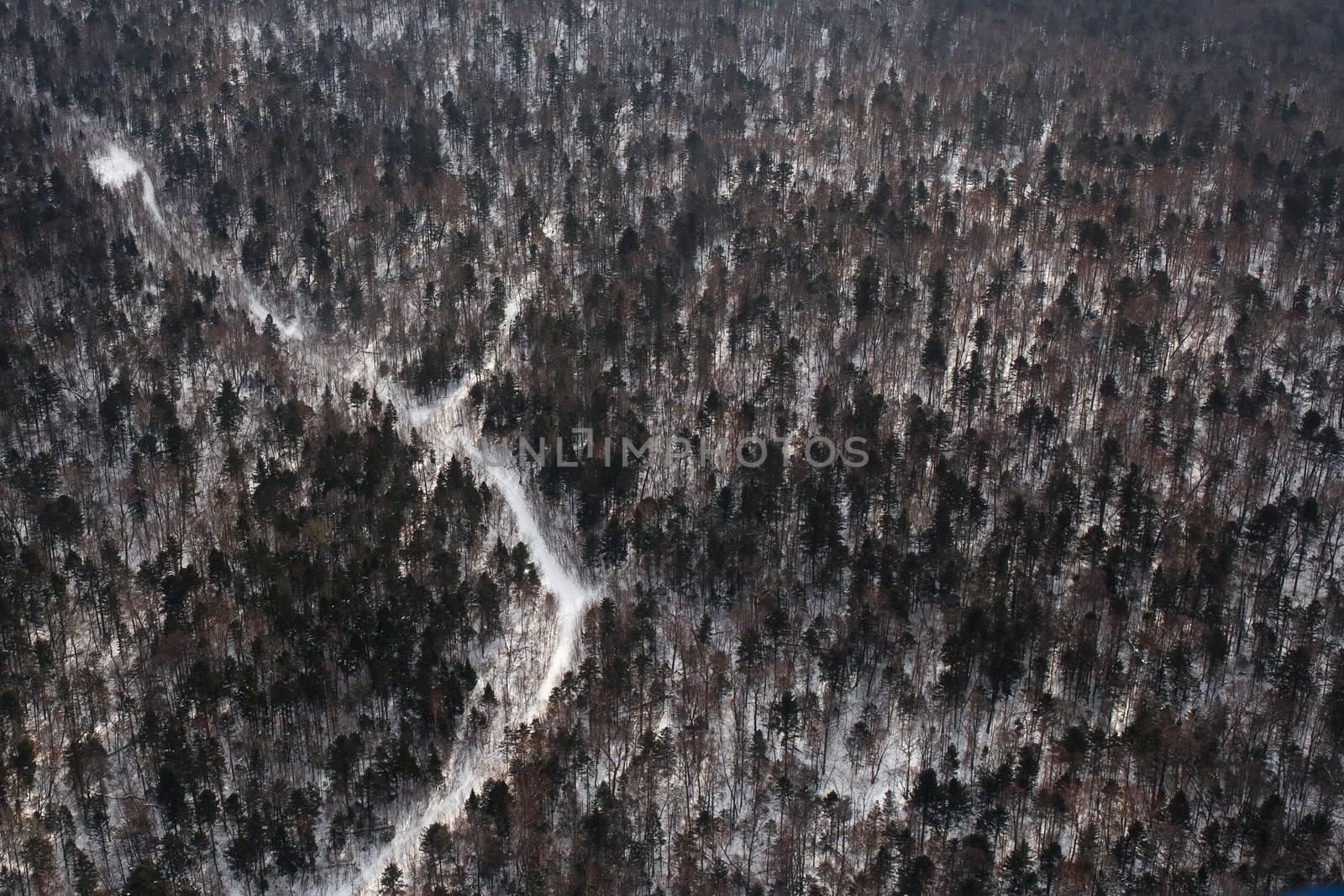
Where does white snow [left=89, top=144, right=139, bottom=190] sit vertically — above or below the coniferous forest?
above

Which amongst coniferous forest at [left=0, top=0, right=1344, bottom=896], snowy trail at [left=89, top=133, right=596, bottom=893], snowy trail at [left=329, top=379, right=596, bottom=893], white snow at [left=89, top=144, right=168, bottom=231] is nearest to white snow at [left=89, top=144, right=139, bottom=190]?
white snow at [left=89, top=144, right=168, bottom=231]

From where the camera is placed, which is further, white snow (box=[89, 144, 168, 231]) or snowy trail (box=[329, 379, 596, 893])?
white snow (box=[89, 144, 168, 231])

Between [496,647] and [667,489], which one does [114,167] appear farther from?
[496,647]

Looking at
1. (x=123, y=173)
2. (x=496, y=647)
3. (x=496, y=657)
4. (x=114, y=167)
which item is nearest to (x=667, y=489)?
(x=496, y=647)

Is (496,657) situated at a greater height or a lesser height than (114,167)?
lesser

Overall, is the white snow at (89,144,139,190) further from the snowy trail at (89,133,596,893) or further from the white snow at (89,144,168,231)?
the snowy trail at (89,133,596,893)

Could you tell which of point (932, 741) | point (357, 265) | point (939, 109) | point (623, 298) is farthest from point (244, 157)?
point (932, 741)

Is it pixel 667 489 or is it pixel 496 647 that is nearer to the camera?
pixel 496 647

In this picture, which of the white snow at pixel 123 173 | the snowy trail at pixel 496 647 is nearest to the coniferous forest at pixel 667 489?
the snowy trail at pixel 496 647
